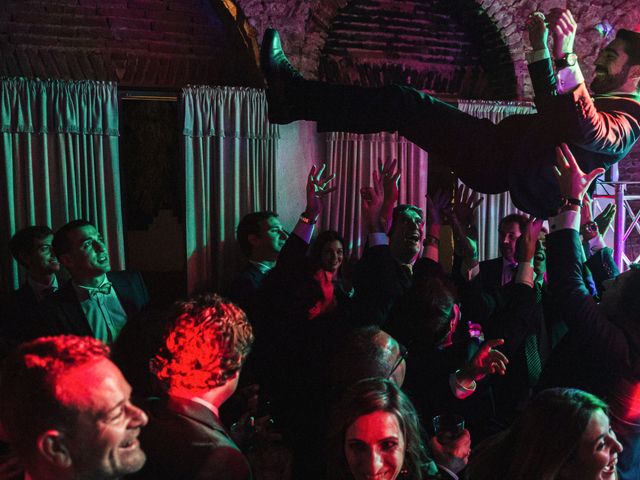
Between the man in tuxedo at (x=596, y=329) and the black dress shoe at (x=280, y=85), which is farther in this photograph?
the black dress shoe at (x=280, y=85)

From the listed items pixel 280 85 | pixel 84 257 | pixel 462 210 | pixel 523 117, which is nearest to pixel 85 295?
pixel 84 257

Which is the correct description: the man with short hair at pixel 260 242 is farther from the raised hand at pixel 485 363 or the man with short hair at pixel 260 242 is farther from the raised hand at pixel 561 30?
the raised hand at pixel 561 30

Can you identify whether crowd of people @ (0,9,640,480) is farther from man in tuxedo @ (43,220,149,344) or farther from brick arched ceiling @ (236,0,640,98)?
brick arched ceiling @ (236,0,640,98)

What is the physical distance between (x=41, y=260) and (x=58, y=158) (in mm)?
1148

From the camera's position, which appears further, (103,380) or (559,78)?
(559,78)

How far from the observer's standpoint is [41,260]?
3.87 m

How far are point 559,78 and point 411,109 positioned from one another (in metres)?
0.58

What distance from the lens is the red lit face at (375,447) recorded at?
168 centimetres

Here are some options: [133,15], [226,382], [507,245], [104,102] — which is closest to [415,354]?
[226,382]

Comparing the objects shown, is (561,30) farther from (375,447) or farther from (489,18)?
(489,18)

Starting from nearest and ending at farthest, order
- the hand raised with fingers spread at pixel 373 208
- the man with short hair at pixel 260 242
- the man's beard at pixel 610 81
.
→ the man's beard at pixel 610 81 → the hand raised with fingers spread at pixel 373 208 → the man with short hair at pixel 260 242

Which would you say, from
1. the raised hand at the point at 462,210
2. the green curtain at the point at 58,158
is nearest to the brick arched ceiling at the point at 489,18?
the green curtain at the point at 58,158

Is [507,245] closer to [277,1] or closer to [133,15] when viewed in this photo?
[277,1]

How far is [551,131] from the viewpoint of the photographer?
2.57 metres
